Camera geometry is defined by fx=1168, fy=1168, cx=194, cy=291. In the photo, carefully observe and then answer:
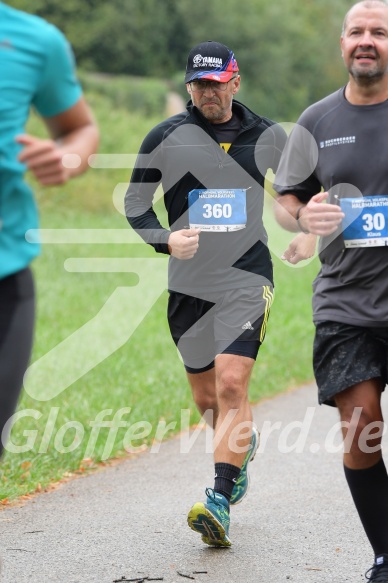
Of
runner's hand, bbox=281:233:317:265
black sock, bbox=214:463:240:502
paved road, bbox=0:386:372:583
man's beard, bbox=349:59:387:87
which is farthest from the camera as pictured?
black sock, bbox=214:463:240:502

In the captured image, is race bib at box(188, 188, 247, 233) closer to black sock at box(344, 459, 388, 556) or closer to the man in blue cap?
the man in blue cap

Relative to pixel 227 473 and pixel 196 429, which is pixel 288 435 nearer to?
pixel 196 429

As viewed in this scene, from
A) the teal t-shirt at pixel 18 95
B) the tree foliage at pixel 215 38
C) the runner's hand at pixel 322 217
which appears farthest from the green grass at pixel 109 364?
the tree foliage at pixel 215 38

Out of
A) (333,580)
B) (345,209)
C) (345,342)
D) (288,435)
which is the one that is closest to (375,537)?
(333,580)

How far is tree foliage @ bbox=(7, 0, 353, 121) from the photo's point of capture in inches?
2798

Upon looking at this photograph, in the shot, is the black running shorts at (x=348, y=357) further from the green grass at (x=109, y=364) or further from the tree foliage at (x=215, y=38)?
the tree foliage at (x=215, y=38)

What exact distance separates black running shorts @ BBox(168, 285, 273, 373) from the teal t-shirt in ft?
8.33

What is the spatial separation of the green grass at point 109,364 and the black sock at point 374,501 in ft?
8.07

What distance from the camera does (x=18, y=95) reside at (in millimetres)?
3426

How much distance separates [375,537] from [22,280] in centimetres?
213

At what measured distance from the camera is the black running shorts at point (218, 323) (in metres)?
5.93

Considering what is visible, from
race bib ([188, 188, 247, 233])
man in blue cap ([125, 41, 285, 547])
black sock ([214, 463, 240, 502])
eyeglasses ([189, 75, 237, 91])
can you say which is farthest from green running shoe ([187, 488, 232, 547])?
eyeglasses ([189, 75, 237, 91])

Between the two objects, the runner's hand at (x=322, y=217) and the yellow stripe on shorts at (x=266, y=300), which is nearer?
the runner's hand at (x=322, y=217)

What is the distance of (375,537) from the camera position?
4836 mm
